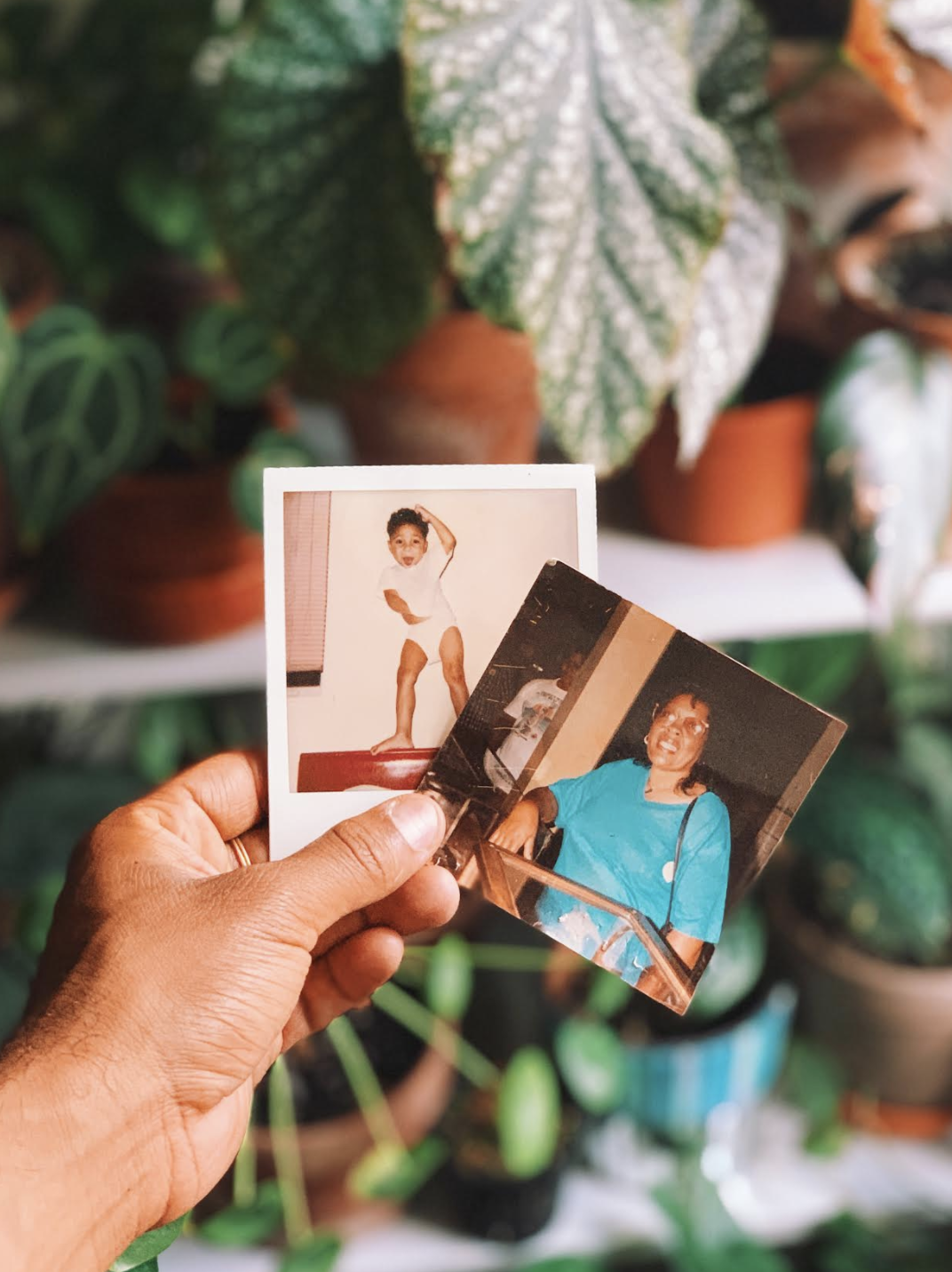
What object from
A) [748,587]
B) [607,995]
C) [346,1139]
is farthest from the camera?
[607,995]

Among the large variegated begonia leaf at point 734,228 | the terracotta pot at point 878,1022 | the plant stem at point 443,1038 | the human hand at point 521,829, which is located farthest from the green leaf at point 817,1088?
the human hand at point 521,829

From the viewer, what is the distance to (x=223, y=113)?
60 centimetres

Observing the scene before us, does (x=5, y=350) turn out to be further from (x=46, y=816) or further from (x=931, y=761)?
(x=931, y=761)

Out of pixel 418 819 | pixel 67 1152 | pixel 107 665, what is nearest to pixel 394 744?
pixel 418 819

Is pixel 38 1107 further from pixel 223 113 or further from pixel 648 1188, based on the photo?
pixel 648 1188

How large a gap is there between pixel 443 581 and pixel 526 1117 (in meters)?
0.70

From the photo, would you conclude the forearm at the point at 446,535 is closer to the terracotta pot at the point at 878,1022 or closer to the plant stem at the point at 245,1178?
the plant stem at the point at 245,1178

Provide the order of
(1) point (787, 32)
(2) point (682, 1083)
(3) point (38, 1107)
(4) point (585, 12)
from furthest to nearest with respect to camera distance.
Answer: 1. (2) point (682, 1083)
2. (1) point (787, 32)
3. (4) point (585, 12)
4. (3) point (38, 1107)

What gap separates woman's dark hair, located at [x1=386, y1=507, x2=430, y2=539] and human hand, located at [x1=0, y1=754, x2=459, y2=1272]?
11 cm

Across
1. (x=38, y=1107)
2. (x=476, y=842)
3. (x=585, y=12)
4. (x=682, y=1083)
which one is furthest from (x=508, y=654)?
(x=682, y=1083)

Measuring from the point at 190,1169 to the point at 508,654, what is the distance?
26cm

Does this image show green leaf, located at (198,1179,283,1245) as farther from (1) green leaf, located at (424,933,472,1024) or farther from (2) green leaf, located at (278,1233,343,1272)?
(1) green leaf, located at (424,933,472,1024)

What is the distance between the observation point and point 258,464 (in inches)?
28.7

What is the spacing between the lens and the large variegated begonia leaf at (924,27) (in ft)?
2.03
